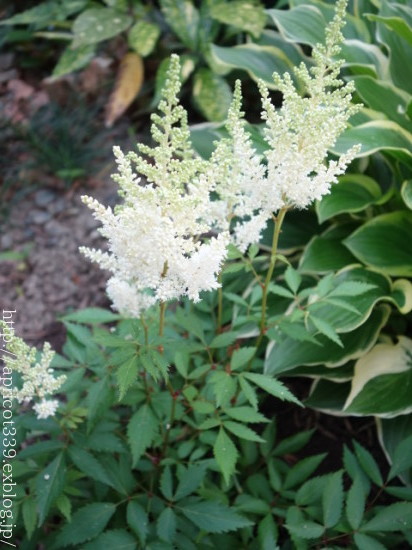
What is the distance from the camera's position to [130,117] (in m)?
3.52

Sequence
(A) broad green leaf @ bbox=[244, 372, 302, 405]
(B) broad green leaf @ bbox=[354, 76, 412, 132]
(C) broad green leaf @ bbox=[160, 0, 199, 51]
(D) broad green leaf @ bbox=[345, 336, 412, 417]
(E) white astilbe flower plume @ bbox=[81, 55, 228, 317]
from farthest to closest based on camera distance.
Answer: (C) broad green leaf @ bbox=[160, 0, 199, 51] < (B) broad green leaf @ bbox=[354, 76, 412, 132] < (D) broad green leaf @ bbox=[345, 336, 412, 417] < (A) broad green leaf @ bbox=[244, 372, 302, 405] < (E) white astilbe flower plume @ bbox=[81, 55, 228, 317]

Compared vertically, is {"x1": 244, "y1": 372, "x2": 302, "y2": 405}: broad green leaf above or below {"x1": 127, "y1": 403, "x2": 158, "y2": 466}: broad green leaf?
above

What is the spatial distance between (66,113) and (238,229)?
222 cm

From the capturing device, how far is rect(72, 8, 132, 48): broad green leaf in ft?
10.7

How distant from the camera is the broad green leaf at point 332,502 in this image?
1.50 meters

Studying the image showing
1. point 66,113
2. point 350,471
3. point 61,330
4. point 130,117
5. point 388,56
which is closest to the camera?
point 350,471

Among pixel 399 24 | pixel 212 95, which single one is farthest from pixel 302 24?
pixel 212 95

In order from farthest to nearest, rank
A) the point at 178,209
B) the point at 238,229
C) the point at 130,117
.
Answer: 1. the point at 130,117
2. the point at 238,229
3. the point at 178,209

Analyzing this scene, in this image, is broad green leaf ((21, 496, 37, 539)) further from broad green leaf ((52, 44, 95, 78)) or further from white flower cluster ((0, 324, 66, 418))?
broad green leaf ((52, 44, 95, 78))

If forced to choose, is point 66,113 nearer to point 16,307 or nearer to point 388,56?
point 16,307

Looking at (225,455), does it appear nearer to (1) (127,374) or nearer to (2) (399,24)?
(1) (127,374)

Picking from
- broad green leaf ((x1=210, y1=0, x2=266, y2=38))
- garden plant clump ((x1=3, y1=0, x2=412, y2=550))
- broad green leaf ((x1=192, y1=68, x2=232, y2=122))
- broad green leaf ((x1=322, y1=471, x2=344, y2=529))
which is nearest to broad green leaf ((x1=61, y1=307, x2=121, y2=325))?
garden plant clump ((x1=3, y1=0, x2=412, y2=550))

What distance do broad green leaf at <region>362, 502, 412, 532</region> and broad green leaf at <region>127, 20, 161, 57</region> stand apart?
2.66 meters

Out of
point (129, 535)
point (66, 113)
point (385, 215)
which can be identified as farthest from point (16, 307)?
point (385, 215)
